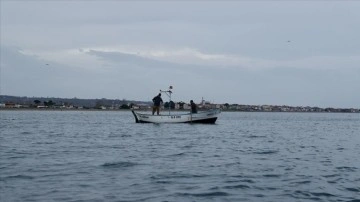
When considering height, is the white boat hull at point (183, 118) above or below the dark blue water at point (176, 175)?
above

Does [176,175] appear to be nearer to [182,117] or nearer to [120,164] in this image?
[120,164]

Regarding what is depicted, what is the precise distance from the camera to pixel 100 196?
45.6ft

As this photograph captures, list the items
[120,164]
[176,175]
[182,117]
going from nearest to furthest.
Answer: [176,175], [120,164], [182,117]

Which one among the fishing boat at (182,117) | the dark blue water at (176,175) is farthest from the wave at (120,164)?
the fishing boat at (182,117)

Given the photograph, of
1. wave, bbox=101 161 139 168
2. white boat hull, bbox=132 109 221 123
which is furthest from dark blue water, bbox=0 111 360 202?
white boat hull, bbox=132 109 221 123

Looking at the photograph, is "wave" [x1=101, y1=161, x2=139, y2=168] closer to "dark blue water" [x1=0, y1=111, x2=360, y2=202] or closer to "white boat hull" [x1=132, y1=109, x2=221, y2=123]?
"dark blue water" [x1=0, y1=111, x2=360, y2=202]

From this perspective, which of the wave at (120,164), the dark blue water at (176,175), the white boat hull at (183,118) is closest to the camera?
the dark blue water at (176,175)

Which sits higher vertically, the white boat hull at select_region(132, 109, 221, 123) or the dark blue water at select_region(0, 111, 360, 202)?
the white boat hull at select_region(132, 109, 221, 123)

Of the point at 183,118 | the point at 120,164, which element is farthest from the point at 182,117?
the point at 120,164

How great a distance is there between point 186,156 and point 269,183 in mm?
7868

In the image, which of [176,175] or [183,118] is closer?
[176,175]

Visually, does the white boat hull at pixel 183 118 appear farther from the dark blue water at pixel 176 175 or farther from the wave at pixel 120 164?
the wave at pixel 120 164

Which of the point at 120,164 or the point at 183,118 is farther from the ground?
the point at 183,118

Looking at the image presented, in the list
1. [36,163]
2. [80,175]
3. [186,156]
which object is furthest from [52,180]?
[186,156]
